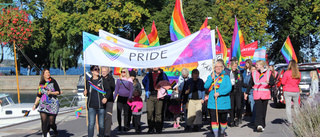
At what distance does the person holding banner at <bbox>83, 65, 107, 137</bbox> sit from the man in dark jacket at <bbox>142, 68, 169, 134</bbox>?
6.16ft

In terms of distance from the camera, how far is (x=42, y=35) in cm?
5181

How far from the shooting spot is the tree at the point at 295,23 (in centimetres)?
4584

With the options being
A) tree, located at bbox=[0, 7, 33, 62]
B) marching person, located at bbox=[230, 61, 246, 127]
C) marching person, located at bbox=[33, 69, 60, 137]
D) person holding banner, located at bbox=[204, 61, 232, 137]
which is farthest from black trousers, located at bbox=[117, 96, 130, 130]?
tree, located at bbox=[0, 7, 33, 62]

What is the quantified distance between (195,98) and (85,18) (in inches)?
1410

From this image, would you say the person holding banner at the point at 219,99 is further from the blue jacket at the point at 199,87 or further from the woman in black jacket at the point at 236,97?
the woman in black jacket at the point at 236,97

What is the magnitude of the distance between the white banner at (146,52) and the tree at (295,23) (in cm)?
3813

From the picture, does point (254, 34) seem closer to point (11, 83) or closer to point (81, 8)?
point (81, 8)

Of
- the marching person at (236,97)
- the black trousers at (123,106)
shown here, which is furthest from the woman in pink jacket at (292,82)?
the black trousers at (123,106)

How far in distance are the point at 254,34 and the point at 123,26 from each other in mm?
14706

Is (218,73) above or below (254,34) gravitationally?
below

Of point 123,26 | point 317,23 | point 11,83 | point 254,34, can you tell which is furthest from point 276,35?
point 11,83

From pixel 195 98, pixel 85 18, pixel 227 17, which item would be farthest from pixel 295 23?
pixel 195 98

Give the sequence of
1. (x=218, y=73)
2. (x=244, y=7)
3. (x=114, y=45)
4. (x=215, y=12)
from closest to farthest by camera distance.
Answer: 1. (x=218, y=73)
2. (x=114, y=45)
3. (x=244, y=7)
4. (x=215, y=12)

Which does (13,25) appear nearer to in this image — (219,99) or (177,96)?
(177,96)
